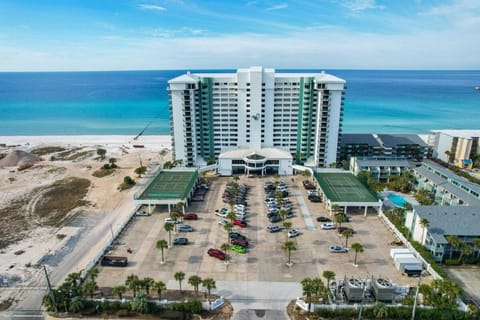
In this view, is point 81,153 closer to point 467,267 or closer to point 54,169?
point 54,169

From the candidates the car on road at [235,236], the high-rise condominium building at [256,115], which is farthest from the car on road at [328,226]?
the high-rise condominium building at [256,115]

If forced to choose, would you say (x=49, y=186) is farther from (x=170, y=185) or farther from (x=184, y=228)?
(x=184, y=228)

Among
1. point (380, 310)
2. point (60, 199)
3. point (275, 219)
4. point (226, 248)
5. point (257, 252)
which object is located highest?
point (226, 248)

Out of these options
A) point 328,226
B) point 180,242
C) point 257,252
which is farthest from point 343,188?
point 180,242

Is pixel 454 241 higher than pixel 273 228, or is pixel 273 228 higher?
pixel 454 241

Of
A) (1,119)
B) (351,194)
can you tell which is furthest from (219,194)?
(1,119)

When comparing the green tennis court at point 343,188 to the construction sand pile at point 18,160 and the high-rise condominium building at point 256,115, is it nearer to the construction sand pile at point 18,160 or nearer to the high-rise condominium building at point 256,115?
the high-rise condominium building at point 256,115

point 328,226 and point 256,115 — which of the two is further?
point 256,115

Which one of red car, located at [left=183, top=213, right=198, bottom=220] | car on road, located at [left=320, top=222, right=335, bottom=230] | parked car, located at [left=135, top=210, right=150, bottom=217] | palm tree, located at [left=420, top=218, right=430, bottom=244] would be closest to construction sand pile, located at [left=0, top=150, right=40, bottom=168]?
parked car, located at [left=135, top=210, right=150, bottom=217]
